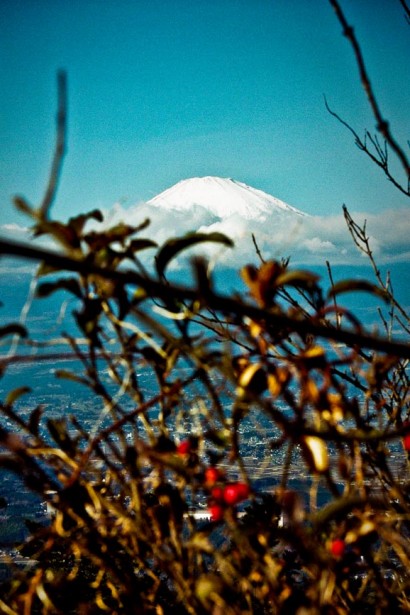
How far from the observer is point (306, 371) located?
0.78 metres

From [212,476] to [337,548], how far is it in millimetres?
270

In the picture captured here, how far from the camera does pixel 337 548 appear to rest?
90 cm

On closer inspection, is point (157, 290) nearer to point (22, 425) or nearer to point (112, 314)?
point (112, 314)

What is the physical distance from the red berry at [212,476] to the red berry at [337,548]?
25 cm

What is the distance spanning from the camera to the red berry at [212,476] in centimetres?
93

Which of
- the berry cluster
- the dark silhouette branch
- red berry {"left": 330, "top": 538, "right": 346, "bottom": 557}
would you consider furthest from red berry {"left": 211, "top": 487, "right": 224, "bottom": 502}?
the dark silhouette branch

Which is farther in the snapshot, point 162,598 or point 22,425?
point 162,598

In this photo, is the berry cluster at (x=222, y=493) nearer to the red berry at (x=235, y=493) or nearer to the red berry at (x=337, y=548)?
the red berry at (x=235, y=493)

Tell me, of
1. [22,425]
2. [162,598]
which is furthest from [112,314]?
[162,598]

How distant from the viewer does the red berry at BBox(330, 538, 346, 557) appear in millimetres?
896

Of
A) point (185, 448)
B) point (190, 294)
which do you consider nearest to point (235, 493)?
point (185, 448)

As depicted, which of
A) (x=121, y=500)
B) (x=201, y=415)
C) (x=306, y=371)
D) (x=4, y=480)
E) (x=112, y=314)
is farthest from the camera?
(x=4, y=480)

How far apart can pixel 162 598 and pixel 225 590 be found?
1.00 m

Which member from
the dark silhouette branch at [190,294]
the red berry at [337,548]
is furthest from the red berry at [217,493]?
the dark silhouette branch at [190,294]
